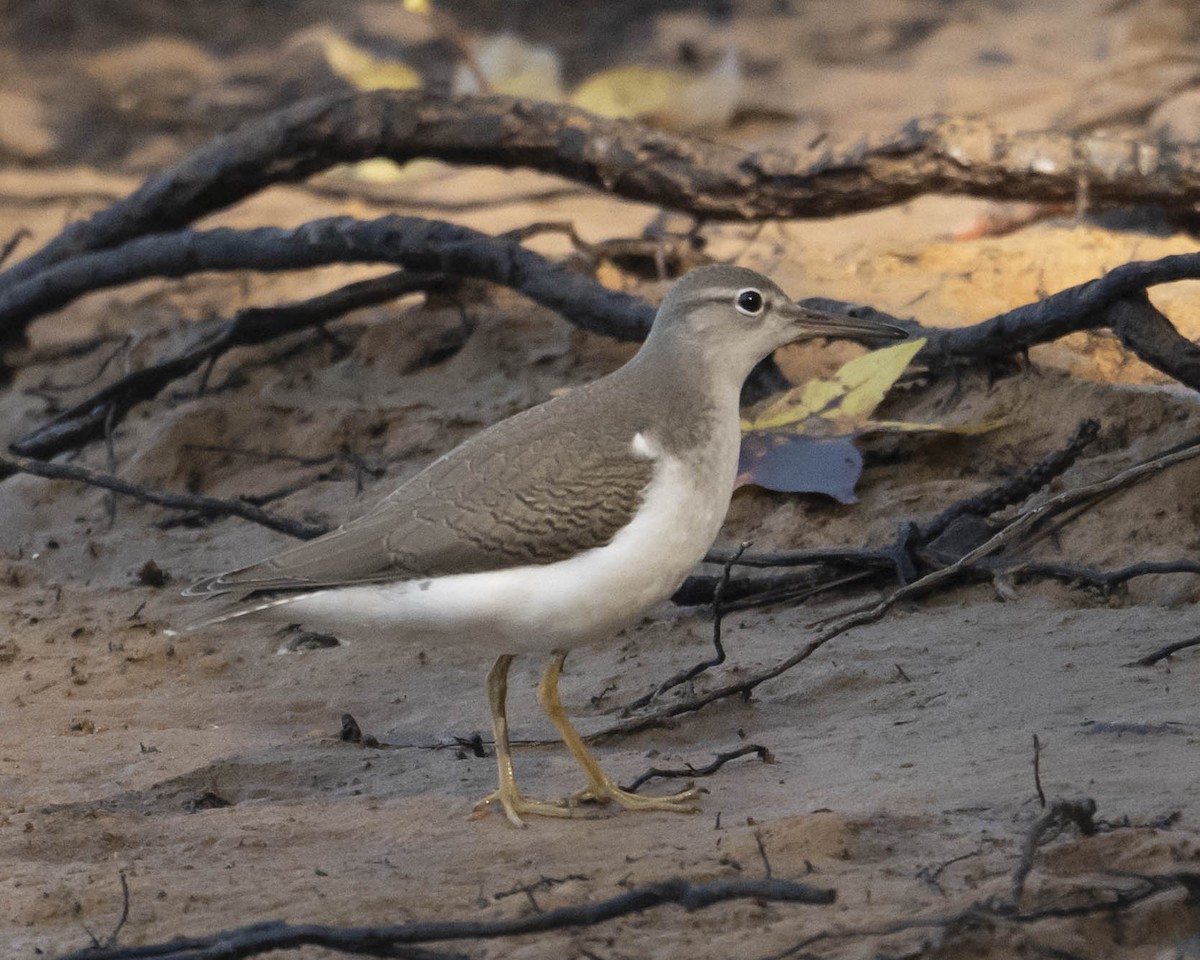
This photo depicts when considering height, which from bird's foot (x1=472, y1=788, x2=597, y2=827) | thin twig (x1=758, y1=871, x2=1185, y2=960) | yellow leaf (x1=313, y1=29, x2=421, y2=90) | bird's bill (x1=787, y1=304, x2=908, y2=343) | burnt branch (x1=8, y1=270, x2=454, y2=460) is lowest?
burnt branch (x1=8, y1=270, x2=454, y2=460)

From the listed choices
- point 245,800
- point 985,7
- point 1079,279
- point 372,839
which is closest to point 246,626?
point 245,800

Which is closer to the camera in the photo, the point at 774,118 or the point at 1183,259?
the point at 1183,259

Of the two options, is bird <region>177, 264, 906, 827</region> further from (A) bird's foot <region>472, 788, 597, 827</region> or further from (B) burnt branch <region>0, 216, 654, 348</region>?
(B) burnt branch <region>0, 216, 654, 348</region>

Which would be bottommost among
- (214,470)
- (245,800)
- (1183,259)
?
(214,470)

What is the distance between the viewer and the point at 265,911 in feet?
10.8

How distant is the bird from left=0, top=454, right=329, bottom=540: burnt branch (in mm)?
1458

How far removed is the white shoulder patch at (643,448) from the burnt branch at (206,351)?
370 centimetres

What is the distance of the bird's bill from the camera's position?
4.62 m

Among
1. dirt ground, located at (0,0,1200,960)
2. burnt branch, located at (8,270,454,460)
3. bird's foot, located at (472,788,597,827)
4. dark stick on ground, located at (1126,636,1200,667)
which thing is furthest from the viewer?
burnt branch, located at (8,270,454,460)

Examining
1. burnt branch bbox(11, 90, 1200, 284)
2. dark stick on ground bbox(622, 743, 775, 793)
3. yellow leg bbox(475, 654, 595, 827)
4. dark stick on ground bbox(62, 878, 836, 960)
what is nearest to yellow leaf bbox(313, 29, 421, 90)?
burnt branch bbox(11, 90, 1200, 284)

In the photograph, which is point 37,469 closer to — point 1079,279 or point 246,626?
point 246,626

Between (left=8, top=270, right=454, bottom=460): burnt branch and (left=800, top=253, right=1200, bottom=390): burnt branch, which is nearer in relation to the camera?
(left=800, top=253, right=1200, bottom=390): burnt branch

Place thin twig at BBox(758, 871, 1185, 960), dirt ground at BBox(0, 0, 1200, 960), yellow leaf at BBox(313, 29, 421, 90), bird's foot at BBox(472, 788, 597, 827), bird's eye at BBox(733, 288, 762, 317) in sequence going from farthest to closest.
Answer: yellow leaf at BBox(313, 29, 421, 90) < bird's eye at BBox(733, 288, 762, 317) < bird's foot at BBox(472, 788, 597, 827) < dirt ground at BBox(0, 0, 1200, 960) < thin twig at BBox(758, 871, 1185, 960)

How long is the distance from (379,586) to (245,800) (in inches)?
28.8
